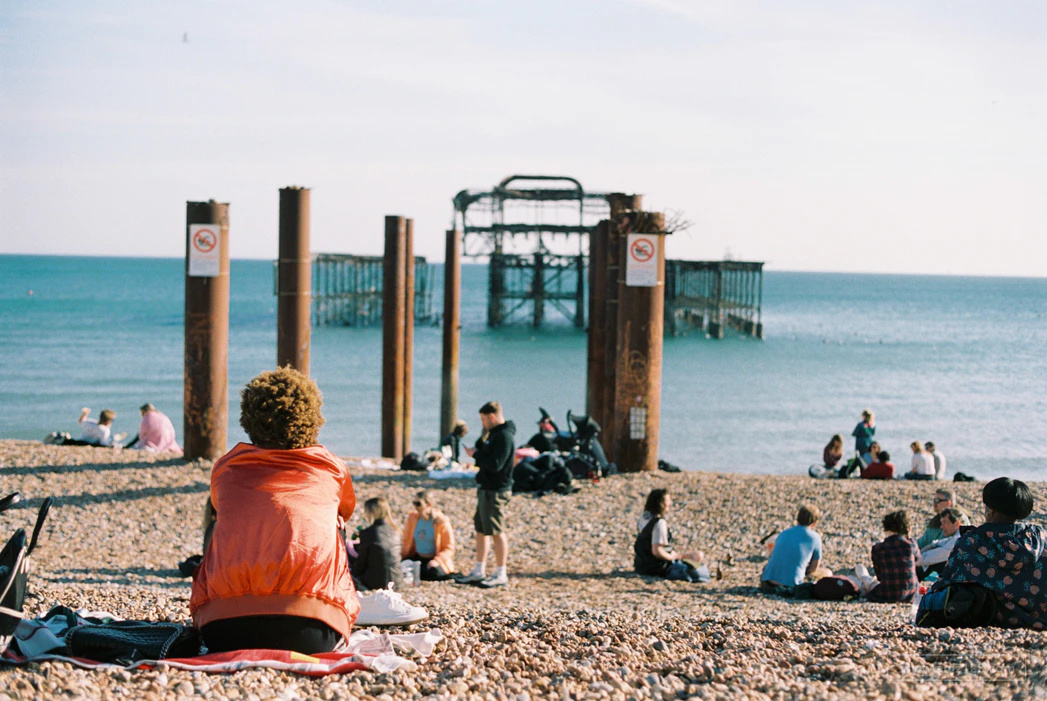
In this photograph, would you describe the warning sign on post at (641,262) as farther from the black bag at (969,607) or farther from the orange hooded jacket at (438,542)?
the black bag at (969,607)

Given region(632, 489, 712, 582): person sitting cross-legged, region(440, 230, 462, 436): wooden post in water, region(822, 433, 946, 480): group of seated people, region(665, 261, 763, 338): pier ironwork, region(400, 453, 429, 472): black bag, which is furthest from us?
region(665, 261, 763, 338): pier ironwork

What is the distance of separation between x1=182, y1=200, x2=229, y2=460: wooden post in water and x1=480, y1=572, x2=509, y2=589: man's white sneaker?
4.93m

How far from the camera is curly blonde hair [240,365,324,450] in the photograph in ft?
14.9

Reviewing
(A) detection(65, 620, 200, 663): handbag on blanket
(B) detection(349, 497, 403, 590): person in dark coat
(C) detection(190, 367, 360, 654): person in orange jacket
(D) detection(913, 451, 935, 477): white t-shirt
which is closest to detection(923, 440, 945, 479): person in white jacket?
(D) detection(913, 451, 935, 477): white t-shirt

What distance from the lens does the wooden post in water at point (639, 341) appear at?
12.9 metres

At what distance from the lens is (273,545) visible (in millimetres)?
4375

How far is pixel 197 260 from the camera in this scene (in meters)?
12.5

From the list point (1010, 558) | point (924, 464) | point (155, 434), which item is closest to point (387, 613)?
point (1010, 558)

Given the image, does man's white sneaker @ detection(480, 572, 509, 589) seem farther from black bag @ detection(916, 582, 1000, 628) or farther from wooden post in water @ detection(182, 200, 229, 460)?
wooden post in water @ detection(182, 200, 229, 460)

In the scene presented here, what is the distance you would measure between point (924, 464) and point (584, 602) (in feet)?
28.3

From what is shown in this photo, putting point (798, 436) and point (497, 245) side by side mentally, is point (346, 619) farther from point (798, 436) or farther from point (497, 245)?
point (497, 245)

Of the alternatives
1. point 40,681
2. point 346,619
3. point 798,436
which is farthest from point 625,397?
point 798,436

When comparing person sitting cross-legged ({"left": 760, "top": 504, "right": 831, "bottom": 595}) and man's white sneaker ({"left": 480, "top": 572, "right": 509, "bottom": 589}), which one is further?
man's white sneaker ({"left": 480, "top": 572, "right": 509, "bottom": 589})

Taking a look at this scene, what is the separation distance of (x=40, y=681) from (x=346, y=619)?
3.87 ft
